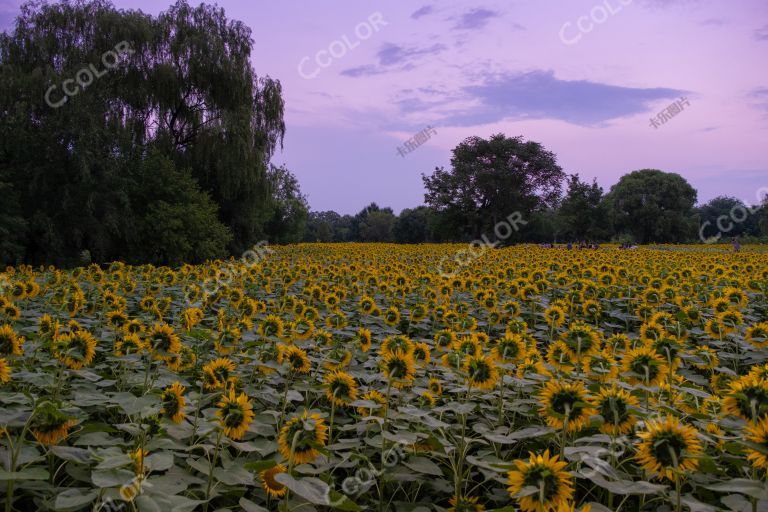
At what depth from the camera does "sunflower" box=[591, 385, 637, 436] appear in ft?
6.48

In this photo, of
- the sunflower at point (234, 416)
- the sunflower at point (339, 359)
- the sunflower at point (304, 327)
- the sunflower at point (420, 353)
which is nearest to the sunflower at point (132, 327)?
the sunflower at point (304, 327)

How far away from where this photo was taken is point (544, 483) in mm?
1572

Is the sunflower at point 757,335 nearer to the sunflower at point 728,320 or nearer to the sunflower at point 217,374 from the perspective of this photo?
the sunflower at point 728,320

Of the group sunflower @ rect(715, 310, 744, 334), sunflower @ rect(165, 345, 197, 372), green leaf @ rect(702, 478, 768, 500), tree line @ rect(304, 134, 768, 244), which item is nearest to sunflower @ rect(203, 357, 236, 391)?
sunflower @ rect(165, 345, 197, 372)

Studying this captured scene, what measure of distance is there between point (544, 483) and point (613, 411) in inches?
20.5

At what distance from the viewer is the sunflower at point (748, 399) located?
5.81 feet

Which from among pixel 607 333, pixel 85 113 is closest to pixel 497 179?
pixel 85 113

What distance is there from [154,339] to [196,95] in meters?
20.8

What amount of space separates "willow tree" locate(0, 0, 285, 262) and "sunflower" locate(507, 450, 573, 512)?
1784cm

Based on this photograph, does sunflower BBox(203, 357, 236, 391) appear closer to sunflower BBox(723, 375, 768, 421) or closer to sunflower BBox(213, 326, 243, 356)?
sunflower BBox(213, 326, 243, 356)

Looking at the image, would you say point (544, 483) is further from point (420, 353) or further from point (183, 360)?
point (183, 360)

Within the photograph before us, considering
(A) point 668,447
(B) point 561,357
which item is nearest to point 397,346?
(B) point 561,357

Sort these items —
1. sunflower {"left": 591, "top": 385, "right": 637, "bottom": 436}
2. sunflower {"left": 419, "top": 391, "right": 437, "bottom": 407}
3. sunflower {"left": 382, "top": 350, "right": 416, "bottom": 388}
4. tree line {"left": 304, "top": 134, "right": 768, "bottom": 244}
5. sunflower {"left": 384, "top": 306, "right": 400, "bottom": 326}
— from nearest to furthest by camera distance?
1. sunflower {"left": 591, "top": 385, "right": 637, "bottom": 436}
2. sunflower {"left": 382, "top": 350, "right": 416, "bottom": 388}
3. sunflower {"left": 419, "top": 391, "right": 437, "bottom": 407}
4. sunflower {"left": 384, "top": 306, "right": 400, "bottom": 326}
5. tree line {"left": 304, "top": 134, "right": 768, "bottom": 244}

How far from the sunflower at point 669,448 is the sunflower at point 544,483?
27 centimetres
